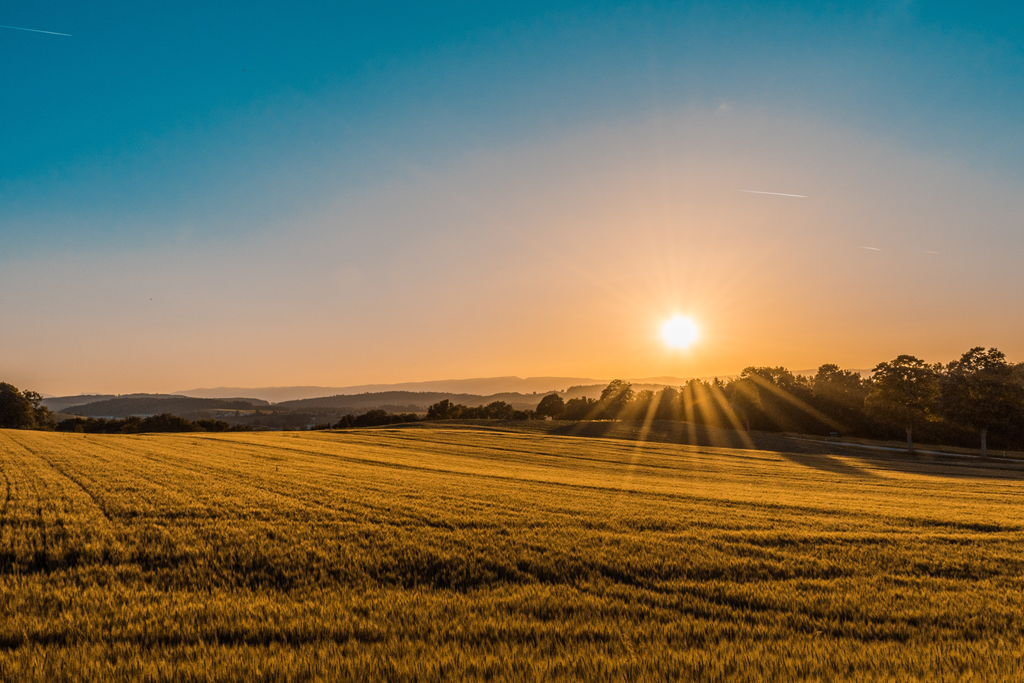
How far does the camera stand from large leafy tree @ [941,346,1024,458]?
186ft

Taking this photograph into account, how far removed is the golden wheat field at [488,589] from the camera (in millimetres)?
5055

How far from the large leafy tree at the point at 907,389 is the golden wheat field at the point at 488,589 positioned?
56.4 metres

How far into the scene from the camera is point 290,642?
5.53 metres

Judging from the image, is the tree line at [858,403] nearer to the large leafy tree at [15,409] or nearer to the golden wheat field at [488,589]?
the golden wheat field at [488,589]

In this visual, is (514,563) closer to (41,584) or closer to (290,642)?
(290,642)

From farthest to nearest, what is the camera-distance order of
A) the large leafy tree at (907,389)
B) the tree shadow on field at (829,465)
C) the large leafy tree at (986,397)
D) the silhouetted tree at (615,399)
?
the silhouetted tree at (615,399)
the large leafy tree at (907,389)
the large leafy tree at (986,397)
the tree shadow on field at (829,465)

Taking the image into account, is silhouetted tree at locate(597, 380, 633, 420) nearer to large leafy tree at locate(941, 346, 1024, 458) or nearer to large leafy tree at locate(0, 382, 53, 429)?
large leafy tree at locate(941, 346, 1024, 458)

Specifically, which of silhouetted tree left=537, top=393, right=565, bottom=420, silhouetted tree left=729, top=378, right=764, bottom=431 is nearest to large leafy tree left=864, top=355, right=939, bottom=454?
silhouetted tree left=729, top=378, right=764, bottom=431

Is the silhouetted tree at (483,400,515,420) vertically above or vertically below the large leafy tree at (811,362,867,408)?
below

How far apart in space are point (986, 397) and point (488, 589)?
2894 inches

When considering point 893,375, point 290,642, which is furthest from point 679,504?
point 893,375

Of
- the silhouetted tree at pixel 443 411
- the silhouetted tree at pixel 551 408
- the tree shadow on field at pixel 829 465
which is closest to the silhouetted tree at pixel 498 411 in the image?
the silhouetted tree at pixel 551 408

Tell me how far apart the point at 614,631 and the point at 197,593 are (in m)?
5.69

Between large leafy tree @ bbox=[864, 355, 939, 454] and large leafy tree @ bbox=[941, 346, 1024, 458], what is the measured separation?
2.07 metres
